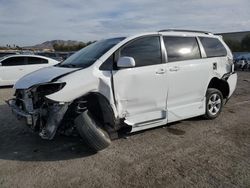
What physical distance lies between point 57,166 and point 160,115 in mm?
2070

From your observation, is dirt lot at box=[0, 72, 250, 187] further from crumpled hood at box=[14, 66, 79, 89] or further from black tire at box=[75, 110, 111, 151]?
crumpled hood at box=[14, 66, 79, 89]

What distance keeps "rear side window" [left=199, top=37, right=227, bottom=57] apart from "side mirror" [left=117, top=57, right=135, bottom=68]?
7.54ft

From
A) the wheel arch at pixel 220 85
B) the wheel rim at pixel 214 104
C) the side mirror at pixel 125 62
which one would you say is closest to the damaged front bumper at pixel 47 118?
the side mirror at pixel 125 62

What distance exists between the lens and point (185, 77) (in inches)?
216

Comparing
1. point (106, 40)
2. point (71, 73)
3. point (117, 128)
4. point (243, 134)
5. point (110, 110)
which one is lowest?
point (243, 134)

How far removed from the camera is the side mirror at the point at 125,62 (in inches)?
178

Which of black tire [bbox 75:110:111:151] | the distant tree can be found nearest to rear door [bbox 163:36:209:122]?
black tire [bbox 75:110:111:151]

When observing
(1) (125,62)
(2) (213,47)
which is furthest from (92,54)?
(2) (213,47)

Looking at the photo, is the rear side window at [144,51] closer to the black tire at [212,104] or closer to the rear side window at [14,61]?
the black tire at [212,104]

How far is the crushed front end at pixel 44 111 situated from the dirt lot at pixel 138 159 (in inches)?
18.6

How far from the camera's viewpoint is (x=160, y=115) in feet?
16.9

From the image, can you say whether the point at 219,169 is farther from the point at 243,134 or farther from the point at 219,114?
the point at 219,114

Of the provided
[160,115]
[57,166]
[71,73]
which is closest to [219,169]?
[160,115]

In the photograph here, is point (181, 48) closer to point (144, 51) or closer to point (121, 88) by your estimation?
point (144, 51)
